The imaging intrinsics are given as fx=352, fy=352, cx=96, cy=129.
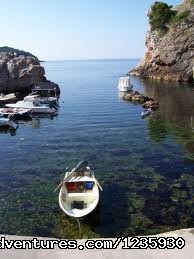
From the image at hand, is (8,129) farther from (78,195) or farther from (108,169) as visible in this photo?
(78,195)

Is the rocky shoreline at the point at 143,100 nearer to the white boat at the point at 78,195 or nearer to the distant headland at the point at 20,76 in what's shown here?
the distant headland at the point at 20,76

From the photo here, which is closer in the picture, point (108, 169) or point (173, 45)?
point (108, 169)

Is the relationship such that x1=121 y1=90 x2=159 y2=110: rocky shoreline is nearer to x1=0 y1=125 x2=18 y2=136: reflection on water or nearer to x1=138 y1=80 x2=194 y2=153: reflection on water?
x1=138 y1=80 x2=194 y2=153: reflection on water

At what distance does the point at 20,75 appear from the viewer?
9225 centimetres

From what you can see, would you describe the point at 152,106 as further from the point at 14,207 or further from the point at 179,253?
the point at 179,253

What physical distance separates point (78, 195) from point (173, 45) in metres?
101

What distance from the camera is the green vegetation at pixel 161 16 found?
12788 cm

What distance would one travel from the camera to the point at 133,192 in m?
27.8

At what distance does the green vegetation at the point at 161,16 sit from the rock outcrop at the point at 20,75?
5436 centimetres

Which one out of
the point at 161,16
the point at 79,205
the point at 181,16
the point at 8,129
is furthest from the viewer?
the point at 161,16

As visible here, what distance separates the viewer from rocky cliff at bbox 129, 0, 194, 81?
4419 inches

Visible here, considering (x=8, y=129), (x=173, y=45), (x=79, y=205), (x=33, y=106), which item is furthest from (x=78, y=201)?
(x=173, y=45)

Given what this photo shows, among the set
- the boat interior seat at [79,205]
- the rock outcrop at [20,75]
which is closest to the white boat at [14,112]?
the rock outcrop at [20,75]

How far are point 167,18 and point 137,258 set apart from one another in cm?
12434
